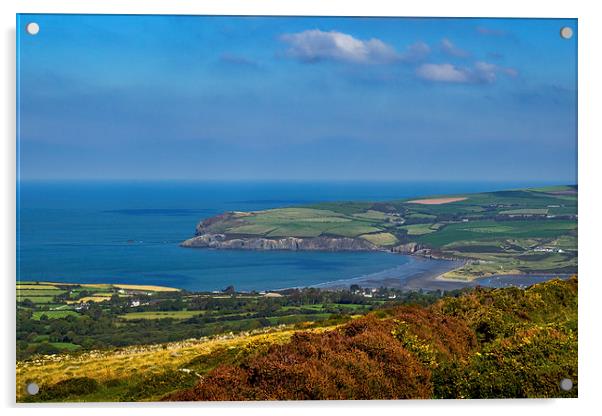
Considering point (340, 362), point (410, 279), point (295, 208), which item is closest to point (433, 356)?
point (410, 279)

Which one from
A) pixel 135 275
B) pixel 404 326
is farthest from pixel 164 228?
pixel 404 326

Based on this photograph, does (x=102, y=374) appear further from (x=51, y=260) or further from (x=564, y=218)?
(x=564, y=218)

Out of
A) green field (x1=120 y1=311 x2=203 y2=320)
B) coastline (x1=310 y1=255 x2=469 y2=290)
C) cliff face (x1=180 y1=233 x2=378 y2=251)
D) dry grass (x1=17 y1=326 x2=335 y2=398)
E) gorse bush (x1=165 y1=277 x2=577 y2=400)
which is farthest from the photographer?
cliff face (x1=180 y1=233 x2=378 y2=251)

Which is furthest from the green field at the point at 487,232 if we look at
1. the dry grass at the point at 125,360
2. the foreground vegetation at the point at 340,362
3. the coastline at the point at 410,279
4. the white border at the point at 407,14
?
the dry grass at the point at 125,360

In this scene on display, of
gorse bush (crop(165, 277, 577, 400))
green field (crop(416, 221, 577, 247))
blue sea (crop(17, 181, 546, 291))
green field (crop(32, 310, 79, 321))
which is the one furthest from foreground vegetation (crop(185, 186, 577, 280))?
green field (crop(32, 310, 79, 321))

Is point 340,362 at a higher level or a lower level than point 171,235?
lower

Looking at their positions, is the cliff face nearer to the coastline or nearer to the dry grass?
the coastline

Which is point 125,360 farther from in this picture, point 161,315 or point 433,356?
point 433,356
